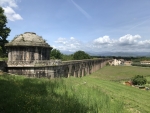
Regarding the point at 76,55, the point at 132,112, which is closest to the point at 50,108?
the point at 132,112

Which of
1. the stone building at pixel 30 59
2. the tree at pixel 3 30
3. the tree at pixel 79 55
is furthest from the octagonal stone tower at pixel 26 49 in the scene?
the tree at pixel 79 55

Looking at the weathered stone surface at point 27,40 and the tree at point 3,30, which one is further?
the tree at point 3,30

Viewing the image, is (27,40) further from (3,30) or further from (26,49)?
(3,30)

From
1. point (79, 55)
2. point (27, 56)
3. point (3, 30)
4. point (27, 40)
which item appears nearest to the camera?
point (27, 56)

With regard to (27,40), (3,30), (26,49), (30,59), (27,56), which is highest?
(3,30)

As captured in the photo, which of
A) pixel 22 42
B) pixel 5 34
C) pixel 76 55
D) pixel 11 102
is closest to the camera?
pixel 11 102

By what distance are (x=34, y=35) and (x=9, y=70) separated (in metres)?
10.3

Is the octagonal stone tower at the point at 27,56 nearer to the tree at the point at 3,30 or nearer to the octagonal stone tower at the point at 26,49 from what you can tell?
the octagonal stone tower at the point at 26,49

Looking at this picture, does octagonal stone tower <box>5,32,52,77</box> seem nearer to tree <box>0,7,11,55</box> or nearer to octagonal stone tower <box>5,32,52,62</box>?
octagonal stone tower <box>5,32,52,62</box>

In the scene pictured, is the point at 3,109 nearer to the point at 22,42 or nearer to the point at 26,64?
the point at 26,64

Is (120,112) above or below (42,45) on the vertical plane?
below

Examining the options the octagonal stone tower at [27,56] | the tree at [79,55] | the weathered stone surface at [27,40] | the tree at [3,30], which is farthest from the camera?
the tree at [79,55]

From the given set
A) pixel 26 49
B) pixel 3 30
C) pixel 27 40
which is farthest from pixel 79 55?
pixel 26 49

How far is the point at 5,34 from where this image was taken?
44.3 meters
